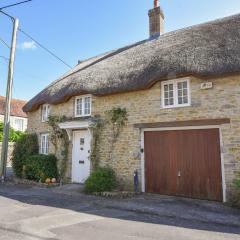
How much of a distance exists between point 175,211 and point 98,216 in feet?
6.97

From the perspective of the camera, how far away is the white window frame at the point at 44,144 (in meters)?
14.9

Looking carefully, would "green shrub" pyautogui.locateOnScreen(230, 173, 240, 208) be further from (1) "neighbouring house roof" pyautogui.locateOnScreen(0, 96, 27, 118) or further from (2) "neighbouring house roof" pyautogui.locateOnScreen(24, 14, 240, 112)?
(1) "neighbouring house roof" pyautogui.locateOnScreen(0, 96, 27, 118)

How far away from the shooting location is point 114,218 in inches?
279

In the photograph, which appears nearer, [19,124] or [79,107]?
[79,107]

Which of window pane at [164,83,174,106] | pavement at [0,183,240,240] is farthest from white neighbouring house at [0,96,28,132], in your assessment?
window pane at [164,83,174,106]

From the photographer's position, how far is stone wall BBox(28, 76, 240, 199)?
8.83 meters

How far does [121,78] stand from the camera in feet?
37.5

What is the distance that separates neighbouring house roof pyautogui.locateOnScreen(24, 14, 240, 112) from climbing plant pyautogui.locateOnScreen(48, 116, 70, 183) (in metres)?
0.98

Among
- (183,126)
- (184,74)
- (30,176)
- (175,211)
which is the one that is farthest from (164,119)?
(30,176)

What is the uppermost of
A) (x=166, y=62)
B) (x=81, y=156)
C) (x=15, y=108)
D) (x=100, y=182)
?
(x=15, y=108)

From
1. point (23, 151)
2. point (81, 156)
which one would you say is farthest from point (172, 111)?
point (23, 151)

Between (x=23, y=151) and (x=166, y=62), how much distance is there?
9260 millimetres

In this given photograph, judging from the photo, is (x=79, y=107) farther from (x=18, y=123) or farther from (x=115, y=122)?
(x=18, y=123)

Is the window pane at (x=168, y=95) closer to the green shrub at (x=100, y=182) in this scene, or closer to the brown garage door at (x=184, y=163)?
the brown garage door at (x=184, y=163)
